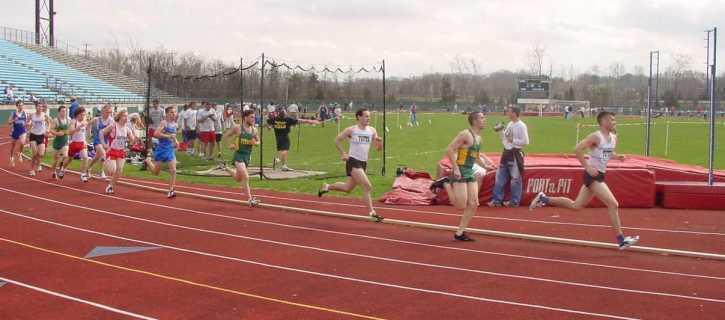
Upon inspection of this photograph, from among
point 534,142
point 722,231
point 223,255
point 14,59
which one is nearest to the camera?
point 223,255

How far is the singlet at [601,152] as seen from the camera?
9984mm

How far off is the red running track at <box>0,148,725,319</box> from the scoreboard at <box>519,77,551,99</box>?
74.0 metres

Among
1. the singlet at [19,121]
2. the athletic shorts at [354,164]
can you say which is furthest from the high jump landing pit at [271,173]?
the athletic shorts at [354,164]

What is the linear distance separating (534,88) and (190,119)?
66.0m

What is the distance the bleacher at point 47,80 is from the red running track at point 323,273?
115 ft

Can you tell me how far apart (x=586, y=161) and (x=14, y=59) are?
161 ft

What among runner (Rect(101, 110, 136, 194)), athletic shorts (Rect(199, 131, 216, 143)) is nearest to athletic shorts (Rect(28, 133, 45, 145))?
runner (Rect(101, 110, 136, 194))

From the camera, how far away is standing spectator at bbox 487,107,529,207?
13.8 metres

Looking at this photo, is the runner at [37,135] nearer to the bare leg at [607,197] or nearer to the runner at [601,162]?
the runner at [601,162]

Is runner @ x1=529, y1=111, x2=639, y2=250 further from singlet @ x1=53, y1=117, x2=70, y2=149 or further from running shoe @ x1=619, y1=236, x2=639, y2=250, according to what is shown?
singlet @ x1=53, y1=117, x2=70, y2=149

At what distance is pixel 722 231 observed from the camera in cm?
1176

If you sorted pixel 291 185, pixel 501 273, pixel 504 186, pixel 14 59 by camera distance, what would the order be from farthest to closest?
pixel 14 59 < pixel 291 185 < pixel 504 186 < pixel 501 273

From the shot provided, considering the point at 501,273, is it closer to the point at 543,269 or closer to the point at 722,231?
the point at 543,269

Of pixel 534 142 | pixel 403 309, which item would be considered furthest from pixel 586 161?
pixel 534 142
